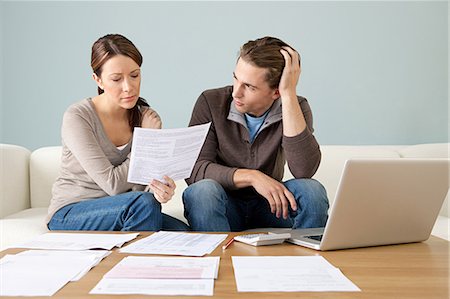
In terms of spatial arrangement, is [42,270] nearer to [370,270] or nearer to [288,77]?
[370,270]

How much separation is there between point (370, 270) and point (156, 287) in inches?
15.0

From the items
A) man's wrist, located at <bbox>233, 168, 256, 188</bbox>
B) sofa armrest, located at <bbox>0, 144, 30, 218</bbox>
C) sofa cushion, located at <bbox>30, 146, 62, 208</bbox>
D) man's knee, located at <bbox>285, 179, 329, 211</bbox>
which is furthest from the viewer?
sofa cushion, located at <bbox>30, 146, 62, 208</bbox>

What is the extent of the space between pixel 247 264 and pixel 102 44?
108cm

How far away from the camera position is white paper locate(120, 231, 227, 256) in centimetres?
105

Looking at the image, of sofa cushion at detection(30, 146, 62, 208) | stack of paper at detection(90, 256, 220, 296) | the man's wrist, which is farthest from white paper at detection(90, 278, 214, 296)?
sofa cushion at detection(30, 146, 62, 208)

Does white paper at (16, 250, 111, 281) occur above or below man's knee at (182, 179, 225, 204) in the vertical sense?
above

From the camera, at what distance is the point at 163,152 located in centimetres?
144

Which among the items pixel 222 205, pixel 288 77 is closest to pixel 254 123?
pixel 288 77

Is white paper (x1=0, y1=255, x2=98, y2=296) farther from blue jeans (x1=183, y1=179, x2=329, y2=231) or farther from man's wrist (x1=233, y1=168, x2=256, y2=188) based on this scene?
man's wrist (x1=233, y1=168, x2=256, y2=188)

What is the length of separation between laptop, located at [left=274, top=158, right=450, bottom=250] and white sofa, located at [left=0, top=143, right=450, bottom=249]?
0.95 metres

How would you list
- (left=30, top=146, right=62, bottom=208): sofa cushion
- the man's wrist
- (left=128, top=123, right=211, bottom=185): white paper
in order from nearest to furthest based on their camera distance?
(left=128, top=123, right=211, bottom=185): white paper
the man's wrist
(left=30, top=146, right=62, bottom=208): sofa cushion

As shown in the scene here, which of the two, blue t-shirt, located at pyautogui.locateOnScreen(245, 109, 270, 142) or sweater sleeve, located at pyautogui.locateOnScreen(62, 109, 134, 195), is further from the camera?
blue t-shirt, located at pyautogui.locateOnScreen(245, 109, 270, 142)

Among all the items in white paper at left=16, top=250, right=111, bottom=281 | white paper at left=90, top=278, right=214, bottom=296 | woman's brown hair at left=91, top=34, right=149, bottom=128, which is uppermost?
woman's brown hair at left=91, top=34, right=149, bottom=128

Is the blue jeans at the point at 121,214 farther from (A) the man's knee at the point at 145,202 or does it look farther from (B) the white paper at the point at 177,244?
(B) the white paper at the point at 177,244
